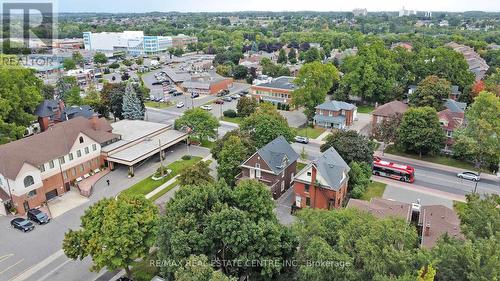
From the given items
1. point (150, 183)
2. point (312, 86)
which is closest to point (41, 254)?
point (150, 183)

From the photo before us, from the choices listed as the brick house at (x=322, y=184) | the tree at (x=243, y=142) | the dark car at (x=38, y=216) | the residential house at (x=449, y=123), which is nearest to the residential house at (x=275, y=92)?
the residential house at (x=449, y=123)

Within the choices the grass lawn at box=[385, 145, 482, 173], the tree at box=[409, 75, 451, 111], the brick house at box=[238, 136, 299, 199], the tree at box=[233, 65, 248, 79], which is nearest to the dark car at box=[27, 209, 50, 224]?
the brick house at box=[238, 136, 299, 199]

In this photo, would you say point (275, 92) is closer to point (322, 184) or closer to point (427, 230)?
point (322, 184)

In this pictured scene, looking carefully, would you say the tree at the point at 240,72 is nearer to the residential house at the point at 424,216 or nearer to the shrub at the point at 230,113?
the shrub at the point at 230,113

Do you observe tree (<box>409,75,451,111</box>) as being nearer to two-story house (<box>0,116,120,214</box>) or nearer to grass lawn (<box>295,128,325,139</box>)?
grass lawn (<box>295,128,325,139</box>)

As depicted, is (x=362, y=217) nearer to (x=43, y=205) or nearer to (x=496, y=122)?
(x=496, y=122)

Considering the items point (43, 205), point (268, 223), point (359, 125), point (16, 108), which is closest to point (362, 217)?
point (268, 223)
